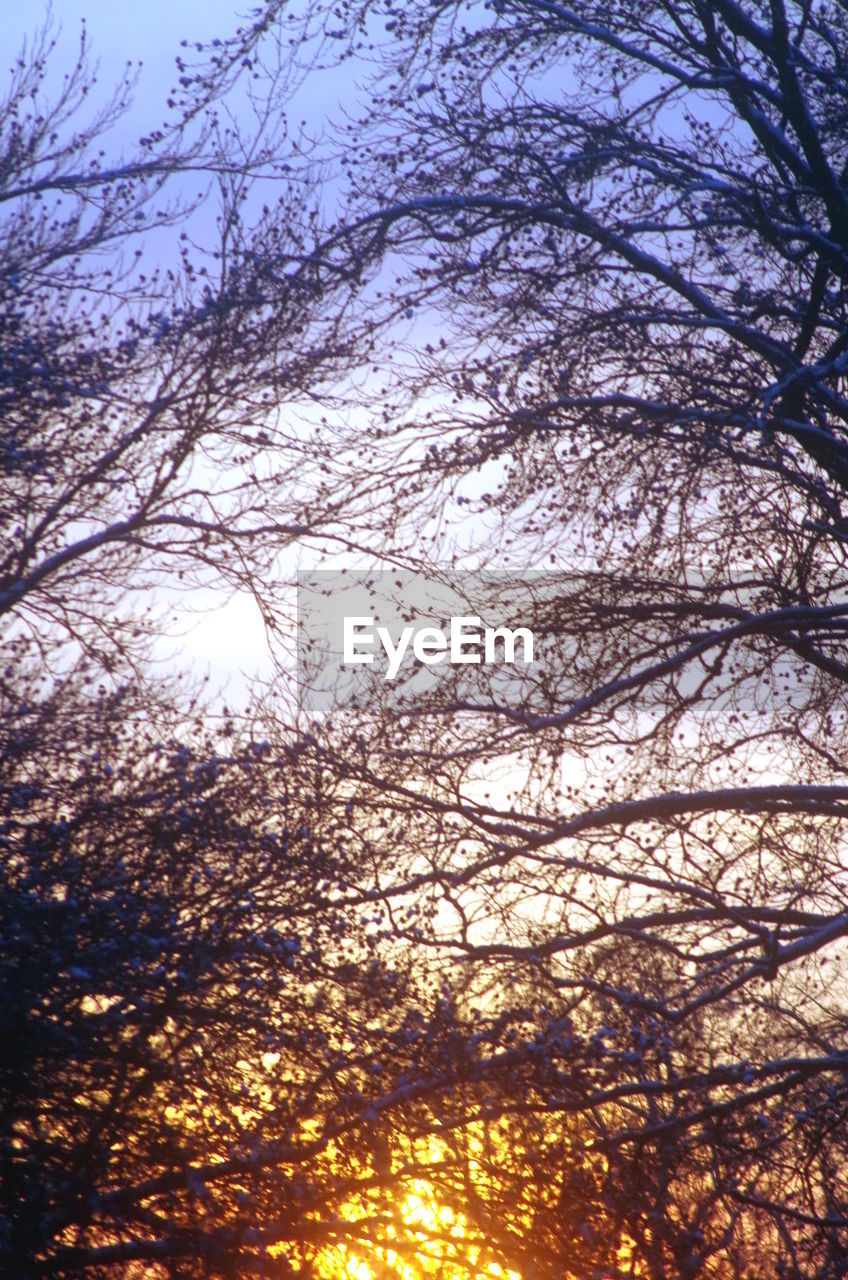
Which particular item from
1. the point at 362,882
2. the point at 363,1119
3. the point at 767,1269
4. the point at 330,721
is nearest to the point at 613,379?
the point at 330,721

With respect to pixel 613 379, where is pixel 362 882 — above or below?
below

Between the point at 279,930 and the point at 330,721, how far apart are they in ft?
5.64

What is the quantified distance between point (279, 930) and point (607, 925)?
8.38ft

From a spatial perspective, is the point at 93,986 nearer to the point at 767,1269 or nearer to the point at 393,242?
the point at 393,242

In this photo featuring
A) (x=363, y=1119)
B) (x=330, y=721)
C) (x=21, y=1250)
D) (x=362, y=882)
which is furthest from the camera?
(x=330, y=721)

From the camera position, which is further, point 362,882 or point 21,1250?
point 362,882

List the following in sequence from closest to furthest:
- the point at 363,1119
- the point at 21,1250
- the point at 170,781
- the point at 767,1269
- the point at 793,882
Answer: the point at 21,1250 < the point at 363,1119 < the point at 170,781 < the point at 793,882 < the point at 767,1269

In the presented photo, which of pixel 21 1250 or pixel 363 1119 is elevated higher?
pixel 363 1119

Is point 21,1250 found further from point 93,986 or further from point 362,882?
point 362,882

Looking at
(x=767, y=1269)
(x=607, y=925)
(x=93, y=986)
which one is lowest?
(x=767, y=1269)

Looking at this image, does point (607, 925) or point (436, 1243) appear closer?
point (436, 1243)

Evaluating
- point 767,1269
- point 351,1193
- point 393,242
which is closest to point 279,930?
point 351,1193

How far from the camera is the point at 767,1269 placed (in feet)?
37.6

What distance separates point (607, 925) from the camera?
8.41 metres
